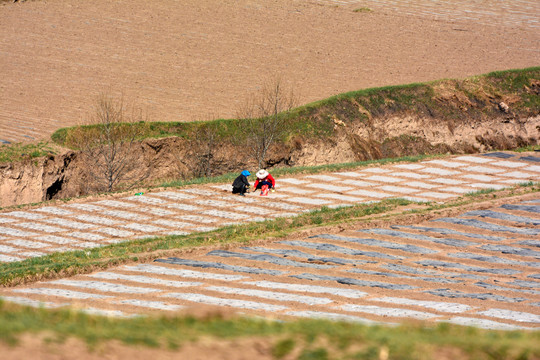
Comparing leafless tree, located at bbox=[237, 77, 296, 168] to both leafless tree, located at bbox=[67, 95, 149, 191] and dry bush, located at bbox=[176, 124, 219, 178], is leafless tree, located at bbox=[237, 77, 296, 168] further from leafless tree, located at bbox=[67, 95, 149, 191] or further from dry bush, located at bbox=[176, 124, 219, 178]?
leafless tree, located at bbox=[67, 95, 149, 191]

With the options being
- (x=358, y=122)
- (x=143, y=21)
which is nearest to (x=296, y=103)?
(x=358, y=122)

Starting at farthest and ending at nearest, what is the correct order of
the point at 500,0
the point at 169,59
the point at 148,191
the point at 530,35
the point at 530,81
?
1. the point at 500,0
2. the point at 530,35
3. the point at 169,59
4. the point at 530,81
5. the point at 148,191

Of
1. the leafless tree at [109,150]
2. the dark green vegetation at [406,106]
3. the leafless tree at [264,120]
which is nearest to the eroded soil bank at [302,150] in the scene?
the leafless tree at [109,150]

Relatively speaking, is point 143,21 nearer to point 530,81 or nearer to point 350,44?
point 350,44

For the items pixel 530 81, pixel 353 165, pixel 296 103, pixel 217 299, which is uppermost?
pixel 530 81

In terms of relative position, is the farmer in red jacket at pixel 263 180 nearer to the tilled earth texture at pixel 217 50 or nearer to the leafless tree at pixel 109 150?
the leafless tree at pixel 109 150
